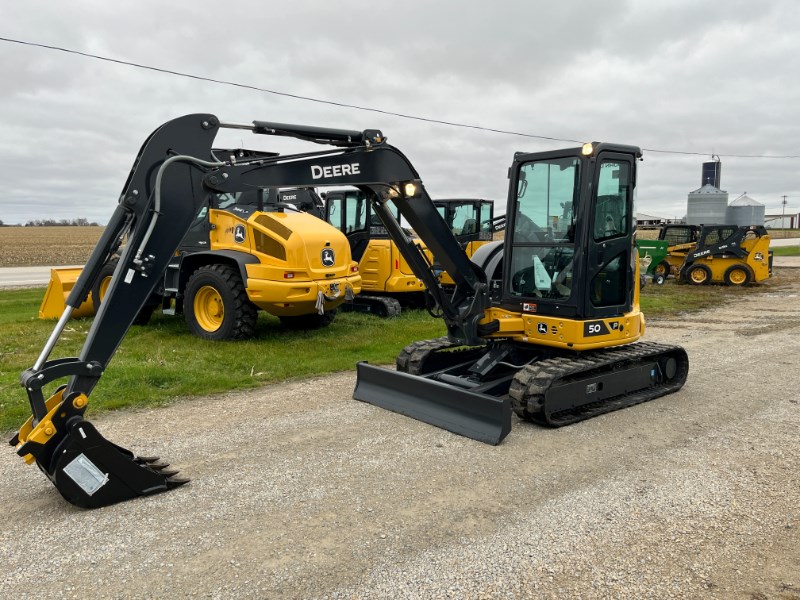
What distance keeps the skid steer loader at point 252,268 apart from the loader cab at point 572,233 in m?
3.81

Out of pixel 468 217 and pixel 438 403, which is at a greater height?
pixel 468 217

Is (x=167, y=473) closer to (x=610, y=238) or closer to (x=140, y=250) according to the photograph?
(x=140, y=250)

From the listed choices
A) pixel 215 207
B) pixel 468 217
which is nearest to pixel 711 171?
pixel 468 217

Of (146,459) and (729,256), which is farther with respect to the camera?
(729,256)

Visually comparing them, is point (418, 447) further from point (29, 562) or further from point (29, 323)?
point (29, 323)

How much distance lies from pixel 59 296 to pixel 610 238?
33.2 ft

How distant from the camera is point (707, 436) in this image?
5578 mm

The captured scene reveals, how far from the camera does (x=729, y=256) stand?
20125 millimetres

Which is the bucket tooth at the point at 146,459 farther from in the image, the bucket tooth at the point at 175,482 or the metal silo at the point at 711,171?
the metal silo at the point at 711,171

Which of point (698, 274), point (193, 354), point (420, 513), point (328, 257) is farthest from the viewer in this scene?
point (698, 274)

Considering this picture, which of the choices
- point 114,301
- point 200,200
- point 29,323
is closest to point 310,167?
point 200,200

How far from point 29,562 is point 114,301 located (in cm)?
171

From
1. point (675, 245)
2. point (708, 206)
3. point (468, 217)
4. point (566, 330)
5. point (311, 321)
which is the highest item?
point (708, 206)

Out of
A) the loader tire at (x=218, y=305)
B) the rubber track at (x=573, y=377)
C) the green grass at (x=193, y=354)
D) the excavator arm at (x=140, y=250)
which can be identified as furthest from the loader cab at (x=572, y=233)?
the loader tire at (x=218, y=305)
